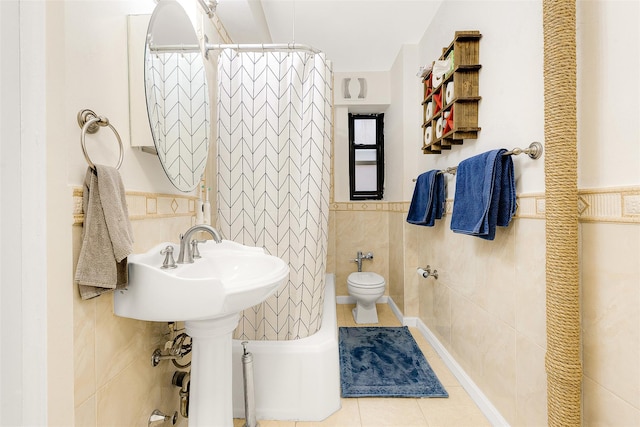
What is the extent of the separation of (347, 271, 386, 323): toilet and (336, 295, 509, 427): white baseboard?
0.29 metres

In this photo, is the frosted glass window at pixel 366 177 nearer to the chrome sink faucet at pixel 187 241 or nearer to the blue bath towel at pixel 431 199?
the blue bath towel at pixel 431 199

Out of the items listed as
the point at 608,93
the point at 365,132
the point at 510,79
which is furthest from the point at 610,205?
the point at 365,132

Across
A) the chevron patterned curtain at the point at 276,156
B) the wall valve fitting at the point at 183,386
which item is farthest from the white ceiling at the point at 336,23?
the wall valve fitting at the point at 183,386

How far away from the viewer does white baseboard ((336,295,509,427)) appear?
143 cm

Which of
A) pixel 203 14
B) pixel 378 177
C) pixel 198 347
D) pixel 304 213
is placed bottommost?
pixel 198 347

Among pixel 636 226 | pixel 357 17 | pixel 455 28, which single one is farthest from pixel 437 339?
pixel 357 17

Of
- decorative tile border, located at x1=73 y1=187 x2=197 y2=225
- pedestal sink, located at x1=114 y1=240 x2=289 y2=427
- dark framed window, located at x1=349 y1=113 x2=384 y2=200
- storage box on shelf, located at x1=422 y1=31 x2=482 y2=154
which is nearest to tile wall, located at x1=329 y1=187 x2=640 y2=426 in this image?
storage box on shelf, located at x1=422 y1=31 x2=482 y2=154

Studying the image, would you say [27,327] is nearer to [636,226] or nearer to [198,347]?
[198,347]

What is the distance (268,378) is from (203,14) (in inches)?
77.0

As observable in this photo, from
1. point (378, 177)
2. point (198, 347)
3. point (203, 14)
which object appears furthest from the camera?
point (378, 177)

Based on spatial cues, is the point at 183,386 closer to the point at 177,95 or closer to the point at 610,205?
the point at 177,95

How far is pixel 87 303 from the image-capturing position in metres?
0.82

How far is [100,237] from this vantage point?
2.61 ft

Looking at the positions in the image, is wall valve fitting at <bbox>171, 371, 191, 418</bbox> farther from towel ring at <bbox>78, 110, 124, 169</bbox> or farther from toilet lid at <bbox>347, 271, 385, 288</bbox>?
toilet lid at <bbox>347, 271, 385, 288</bbox>
